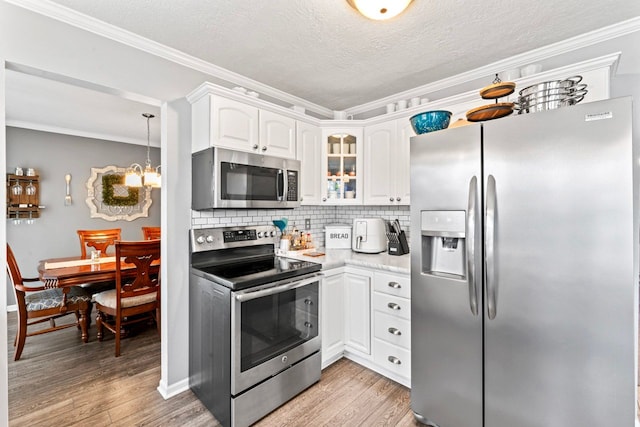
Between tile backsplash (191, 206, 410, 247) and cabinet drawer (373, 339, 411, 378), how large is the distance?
3.61ft

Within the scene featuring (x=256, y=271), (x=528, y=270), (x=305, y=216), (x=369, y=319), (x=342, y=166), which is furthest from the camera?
(x=305, y=216)

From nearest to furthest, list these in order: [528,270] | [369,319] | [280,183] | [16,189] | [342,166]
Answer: [528,270] < [369,319] < [280,183] < [342,166] < [16,189]

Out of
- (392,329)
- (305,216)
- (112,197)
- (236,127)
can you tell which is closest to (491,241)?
(392,329)

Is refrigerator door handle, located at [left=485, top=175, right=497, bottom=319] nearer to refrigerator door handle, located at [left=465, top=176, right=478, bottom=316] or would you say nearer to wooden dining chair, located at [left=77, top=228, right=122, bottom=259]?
refrigerator door handle, located at [left=465, top=176, right=478, bottom=316]

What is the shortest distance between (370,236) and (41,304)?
3119mm

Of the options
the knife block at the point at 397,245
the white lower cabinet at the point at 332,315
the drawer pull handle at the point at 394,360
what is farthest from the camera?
the knife block at the point at 397,245

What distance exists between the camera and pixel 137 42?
199cm

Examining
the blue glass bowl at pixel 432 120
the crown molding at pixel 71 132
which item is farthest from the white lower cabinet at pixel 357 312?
the crown molding at pixel 71 132

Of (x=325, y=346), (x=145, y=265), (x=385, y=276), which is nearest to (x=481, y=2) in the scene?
(x=385, y=276)

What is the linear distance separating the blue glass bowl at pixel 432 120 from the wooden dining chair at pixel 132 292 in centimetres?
243

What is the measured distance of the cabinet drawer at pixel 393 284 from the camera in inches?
83.3

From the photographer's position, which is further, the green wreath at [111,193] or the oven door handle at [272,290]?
the green wreath at [111,193]

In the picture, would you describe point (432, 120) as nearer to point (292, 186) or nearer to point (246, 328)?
point (292, 186)

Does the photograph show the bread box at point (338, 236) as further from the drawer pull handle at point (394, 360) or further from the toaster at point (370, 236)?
the drawer pull handle at point (394, 360)
